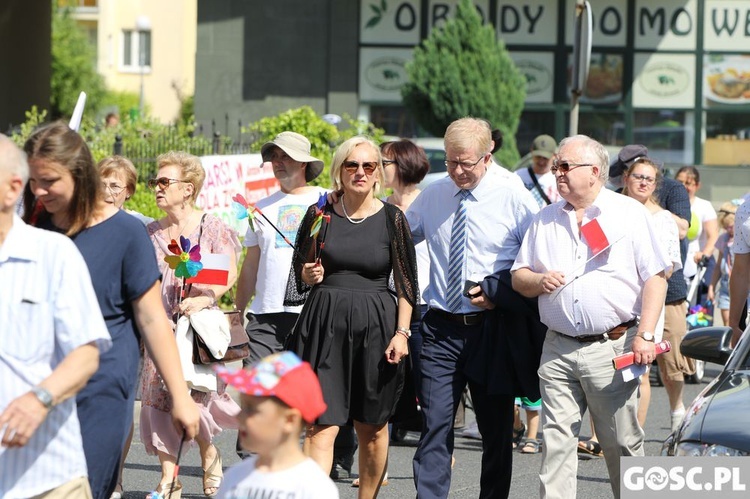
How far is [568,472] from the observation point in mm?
6246

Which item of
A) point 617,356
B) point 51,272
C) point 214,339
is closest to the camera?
point 51,272

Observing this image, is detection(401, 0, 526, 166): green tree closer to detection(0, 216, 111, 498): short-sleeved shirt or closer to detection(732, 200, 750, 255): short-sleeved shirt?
detection(732, 200, 750, 255): short-sleeved shirt

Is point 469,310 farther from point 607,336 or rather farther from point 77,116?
point 77,116

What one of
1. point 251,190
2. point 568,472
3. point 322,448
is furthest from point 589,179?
point 251,190

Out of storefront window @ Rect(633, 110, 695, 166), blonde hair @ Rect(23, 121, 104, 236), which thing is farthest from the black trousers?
storefront window @ Rect(633, 110, 695, 166)

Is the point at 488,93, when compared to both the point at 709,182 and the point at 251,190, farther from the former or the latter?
the point at 251,190

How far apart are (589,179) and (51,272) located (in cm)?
308

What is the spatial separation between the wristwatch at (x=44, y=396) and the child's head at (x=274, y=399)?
1.79 ft

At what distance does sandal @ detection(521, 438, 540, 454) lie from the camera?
908 cm

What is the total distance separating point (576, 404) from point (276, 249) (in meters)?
2.16

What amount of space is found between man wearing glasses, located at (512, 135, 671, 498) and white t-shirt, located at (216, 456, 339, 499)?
2726 millimetres

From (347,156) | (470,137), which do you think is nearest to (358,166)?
(347,156)

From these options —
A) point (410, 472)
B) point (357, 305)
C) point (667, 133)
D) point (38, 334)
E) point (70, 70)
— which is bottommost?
point (410, 472)

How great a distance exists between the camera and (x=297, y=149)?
25.7 feet
